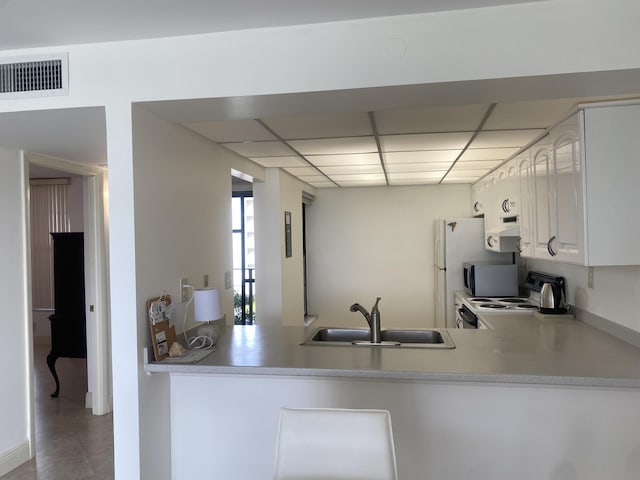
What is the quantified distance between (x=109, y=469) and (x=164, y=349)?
4.74ft

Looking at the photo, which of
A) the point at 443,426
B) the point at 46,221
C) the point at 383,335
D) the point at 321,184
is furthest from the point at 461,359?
the point at 46,221

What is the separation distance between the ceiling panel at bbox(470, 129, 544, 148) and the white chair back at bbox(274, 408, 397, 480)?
2157 mm

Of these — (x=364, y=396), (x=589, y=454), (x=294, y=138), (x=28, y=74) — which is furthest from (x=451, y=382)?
(x=28, y=74)

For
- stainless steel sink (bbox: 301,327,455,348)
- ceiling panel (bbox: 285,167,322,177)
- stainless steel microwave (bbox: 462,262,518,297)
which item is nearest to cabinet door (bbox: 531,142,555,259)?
stainless steel sink (bbox: 301,327,455,348)

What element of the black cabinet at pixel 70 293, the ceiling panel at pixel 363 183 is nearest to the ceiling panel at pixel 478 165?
the ceiling panel at pixel 363 183

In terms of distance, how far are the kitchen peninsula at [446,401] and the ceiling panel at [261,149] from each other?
4.68ft

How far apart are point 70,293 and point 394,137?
3.29 m

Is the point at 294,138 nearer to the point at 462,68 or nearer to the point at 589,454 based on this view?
the point at 462,68

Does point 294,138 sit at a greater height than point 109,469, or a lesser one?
greater

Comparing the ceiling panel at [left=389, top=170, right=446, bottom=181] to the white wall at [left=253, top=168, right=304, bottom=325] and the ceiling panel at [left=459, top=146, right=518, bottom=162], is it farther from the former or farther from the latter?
the white wall at [left=253, top=168, right=304, bottom=325]

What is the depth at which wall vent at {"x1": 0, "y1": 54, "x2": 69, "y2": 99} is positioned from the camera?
1971mm

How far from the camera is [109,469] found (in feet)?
9.48

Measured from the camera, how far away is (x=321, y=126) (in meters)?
2.60

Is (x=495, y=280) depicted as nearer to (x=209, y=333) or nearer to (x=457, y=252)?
(x=457, y=252)
